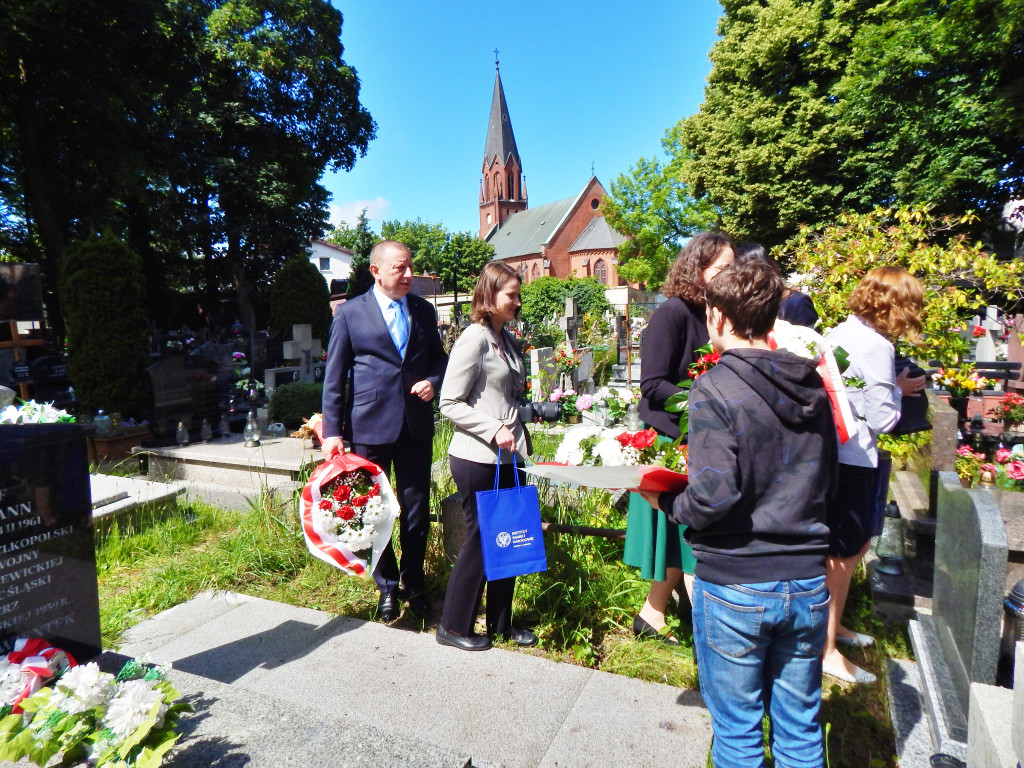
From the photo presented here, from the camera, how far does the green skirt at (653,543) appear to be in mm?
2832

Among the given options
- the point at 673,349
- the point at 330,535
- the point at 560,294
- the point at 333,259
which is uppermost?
the point at 333,259

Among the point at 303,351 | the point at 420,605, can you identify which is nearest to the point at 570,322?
the point at 303,351

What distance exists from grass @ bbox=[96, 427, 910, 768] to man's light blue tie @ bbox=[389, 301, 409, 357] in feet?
4.29

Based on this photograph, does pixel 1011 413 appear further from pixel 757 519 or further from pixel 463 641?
pixel 757 519

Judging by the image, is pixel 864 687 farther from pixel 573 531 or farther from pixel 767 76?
pixel 767 76

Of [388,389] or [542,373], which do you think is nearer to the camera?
[388,389]

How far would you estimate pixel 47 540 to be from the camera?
7.66 feet

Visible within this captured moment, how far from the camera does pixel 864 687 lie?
2686 mm

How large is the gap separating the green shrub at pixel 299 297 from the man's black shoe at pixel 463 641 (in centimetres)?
1436

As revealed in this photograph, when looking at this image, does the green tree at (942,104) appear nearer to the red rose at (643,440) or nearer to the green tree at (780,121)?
the green tree at (780,121)

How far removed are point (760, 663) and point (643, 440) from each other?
871 mm

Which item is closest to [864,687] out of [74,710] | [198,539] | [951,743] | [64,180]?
[951,743]

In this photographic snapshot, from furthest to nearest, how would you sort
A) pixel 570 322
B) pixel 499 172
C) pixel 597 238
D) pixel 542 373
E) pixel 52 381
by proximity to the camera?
pixel 499 172, pixel 597 238, pixel 52 381, pixel 570 322, pixel 542 373

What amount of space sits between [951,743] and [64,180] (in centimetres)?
1691
